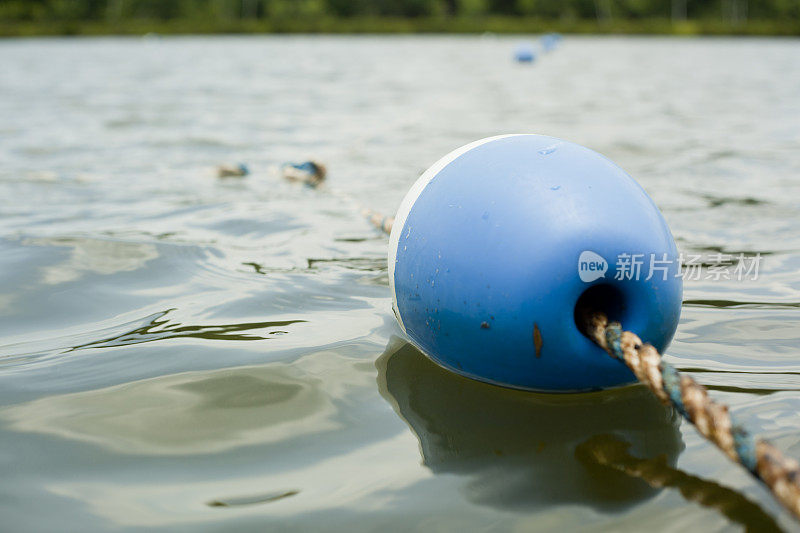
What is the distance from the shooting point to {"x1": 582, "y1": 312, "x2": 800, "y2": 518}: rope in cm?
163

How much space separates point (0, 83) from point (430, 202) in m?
17.2

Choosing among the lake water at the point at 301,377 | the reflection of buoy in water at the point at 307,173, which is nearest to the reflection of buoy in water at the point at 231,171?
the lake water at the point at 301,377

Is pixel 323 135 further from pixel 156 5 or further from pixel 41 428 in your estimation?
pixel 156 5

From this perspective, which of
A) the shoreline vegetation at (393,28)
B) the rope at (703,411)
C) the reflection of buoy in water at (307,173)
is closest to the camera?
the rope at (703,411)

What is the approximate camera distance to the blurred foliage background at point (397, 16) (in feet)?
202

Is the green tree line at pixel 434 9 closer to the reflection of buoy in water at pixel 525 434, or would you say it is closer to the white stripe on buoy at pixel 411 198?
the white stripe on buoy at pixel 411 198

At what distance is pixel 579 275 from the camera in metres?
2.21

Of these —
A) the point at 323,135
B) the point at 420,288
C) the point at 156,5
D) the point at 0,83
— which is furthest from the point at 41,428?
the point at 156,5

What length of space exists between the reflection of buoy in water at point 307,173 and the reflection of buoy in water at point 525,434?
12.6 ft

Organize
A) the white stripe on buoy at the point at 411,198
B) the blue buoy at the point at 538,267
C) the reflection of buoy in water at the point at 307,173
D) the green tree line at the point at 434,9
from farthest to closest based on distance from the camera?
the green tree line at the point at 434,9, the reflection of buoy in water at the point at 307,173, the white stripe on buoy at the point at 411,198, the blue buoy at the point at 538,267

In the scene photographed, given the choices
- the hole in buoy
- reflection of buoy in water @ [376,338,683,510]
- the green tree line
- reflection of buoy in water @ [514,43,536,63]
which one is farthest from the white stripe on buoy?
the green tree line

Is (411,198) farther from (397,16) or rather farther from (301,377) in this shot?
(397,16)

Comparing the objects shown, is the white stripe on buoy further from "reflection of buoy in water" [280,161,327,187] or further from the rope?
"reflection of buoy in water" [280,161,327,187]

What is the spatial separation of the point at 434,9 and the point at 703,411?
82.9 m
